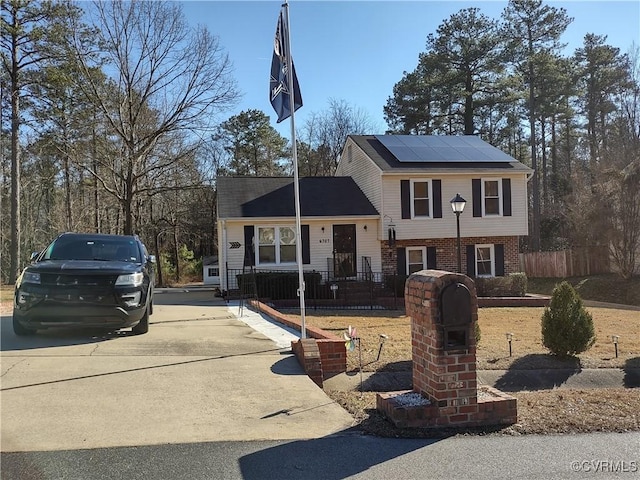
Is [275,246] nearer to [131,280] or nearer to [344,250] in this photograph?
[344,250]

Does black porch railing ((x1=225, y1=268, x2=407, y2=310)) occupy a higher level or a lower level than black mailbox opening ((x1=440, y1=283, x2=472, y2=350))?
lower

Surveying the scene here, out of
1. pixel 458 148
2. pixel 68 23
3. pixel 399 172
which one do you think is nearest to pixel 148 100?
pixel 68 23

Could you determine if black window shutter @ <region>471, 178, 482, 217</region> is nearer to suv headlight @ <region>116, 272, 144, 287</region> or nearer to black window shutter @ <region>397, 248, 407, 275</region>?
black window shutter @ <region>397, 248, 407, 275</region>

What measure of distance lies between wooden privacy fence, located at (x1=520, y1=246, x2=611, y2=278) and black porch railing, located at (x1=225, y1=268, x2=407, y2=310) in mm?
13566

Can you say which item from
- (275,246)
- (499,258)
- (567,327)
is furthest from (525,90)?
(567,327)

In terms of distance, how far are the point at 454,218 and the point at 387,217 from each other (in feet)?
9.68

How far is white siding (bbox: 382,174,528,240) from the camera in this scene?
20969 mm

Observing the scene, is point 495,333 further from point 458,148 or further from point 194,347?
point 458,148

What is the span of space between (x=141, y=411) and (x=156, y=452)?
867 mm

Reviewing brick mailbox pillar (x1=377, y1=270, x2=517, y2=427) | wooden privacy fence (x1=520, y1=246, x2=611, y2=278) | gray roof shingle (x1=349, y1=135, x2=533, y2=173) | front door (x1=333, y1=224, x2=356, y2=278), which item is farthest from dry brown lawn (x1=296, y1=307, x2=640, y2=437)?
wooden privacy fence (x1=520, y1=246, x2=611, y2=278)

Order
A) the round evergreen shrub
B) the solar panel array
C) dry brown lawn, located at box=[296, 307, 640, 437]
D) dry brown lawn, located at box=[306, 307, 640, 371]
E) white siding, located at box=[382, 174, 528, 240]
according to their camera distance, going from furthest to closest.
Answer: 1. the solar panel array
2. white siding, located at box=[382, 174, 528, 240]
3. the round evergreen shrub
4. dry brown lawn, located at box=[306, 307, 640, 371]
5. dry brown lawn, located at box=[296, 307, 640, 437]

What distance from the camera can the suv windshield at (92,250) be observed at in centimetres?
769

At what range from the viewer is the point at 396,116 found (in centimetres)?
3969

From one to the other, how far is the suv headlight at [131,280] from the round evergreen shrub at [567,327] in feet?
22.8
